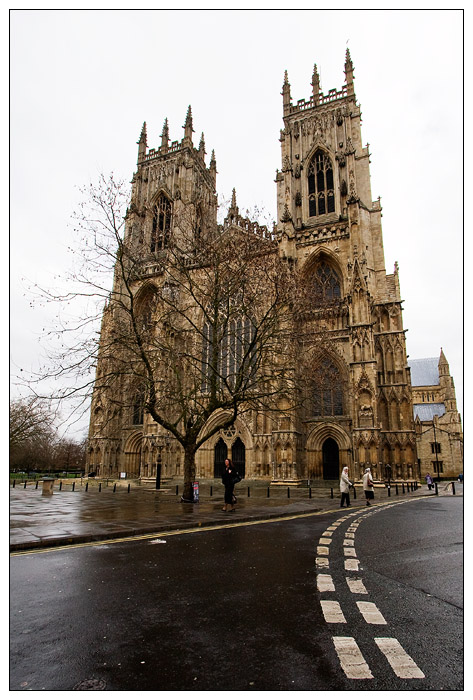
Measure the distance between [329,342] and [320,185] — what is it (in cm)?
1455

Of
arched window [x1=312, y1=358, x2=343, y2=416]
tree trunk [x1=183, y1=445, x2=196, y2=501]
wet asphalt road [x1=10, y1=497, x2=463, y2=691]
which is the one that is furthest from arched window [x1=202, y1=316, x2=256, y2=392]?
wet asphalt road [x1=10, y1=497, x2=463, y2=691]

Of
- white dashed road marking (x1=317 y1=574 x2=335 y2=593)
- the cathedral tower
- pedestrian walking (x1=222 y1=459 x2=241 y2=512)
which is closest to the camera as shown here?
white dashed road marking (x1=317 y1=574 x2=335 y2=593)

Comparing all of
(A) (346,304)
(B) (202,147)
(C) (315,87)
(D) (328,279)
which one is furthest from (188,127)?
(A) (346,304)

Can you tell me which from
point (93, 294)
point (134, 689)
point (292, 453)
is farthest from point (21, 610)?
point (292, 453)

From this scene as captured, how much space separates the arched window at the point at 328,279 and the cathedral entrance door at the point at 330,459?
9950mm

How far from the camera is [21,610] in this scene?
140 inches

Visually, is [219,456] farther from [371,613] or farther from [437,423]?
[437,423]

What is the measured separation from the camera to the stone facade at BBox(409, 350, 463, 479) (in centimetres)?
5806

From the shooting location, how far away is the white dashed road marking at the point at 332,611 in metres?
3.73

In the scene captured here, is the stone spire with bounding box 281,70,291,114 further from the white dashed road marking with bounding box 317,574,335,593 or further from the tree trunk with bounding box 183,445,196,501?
the white dashed road marking with bounding box 317,574,335,593

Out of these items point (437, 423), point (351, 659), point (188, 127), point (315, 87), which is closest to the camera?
point (351, 659)

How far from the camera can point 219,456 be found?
1166 inches

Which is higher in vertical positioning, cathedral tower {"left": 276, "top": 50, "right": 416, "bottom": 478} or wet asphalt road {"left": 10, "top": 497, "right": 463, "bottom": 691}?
cathedral tower {"left": 276, "top": 50, "right": 416, "bottom": 478}

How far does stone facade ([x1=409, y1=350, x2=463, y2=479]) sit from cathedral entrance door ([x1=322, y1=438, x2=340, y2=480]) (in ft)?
102
